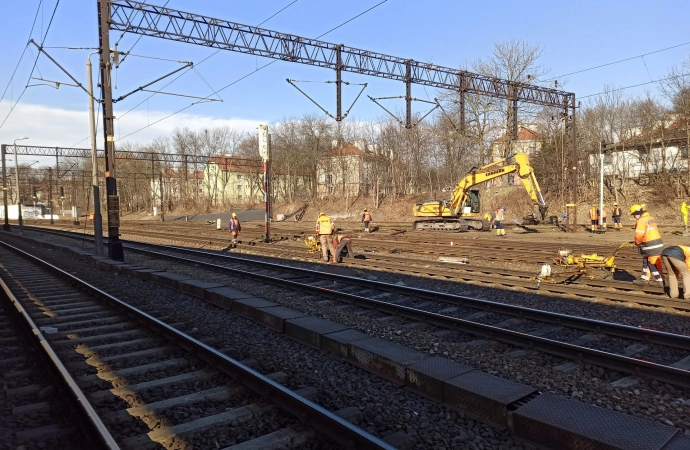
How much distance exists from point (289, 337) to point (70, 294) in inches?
243

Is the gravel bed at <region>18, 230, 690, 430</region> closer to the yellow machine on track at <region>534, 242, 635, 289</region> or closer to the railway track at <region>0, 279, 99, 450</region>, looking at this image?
the yellow machine on track at <region>534, 242, 635, 289</region>

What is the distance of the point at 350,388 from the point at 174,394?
70.1 inches

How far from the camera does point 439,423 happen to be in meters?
4.34

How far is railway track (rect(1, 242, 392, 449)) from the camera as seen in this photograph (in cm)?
387

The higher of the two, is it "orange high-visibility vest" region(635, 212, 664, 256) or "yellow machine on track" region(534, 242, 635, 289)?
"orange high-visibility vest" region(635, 212, 664, 256)

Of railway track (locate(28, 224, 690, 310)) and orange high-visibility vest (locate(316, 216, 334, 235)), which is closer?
railway track (locate(28, 224, 690, 310))

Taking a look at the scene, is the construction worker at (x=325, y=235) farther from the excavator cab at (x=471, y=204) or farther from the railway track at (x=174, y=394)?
the excavator cab at (x=471, y=204)

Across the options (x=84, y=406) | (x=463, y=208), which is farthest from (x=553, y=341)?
(x=463, y=208)

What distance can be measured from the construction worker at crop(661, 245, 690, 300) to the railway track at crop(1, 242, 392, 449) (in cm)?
807

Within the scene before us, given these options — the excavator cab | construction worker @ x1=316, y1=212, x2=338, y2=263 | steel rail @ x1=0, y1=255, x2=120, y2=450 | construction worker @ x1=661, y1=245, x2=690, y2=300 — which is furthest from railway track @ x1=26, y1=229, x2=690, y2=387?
the excavator cab

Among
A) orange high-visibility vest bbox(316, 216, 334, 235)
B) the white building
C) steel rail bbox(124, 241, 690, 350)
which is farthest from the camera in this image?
the white building

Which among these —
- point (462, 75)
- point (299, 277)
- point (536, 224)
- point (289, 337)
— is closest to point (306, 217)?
point (536, 224)

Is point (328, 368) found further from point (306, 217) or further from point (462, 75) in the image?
point (306, 217)

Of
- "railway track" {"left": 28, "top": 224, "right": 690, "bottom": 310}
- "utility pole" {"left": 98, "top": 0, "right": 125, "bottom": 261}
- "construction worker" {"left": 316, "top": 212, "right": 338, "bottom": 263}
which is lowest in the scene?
"railway track" {"left": 28, "top": 224, "right": 690, "bottom": 310}
